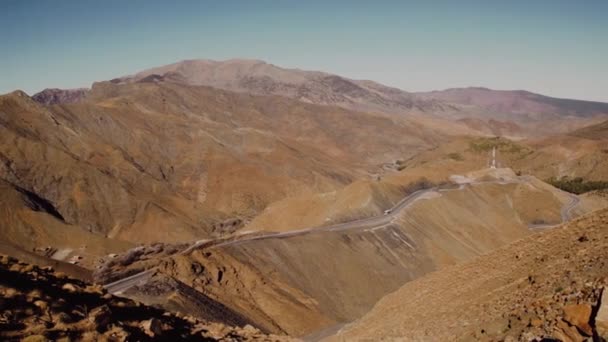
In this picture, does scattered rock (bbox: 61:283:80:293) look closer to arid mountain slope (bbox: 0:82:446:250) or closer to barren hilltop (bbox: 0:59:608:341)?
barren hilltop (bbox: 0:59:608:341)

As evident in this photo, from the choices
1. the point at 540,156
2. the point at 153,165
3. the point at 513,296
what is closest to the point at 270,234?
the point at 513,296

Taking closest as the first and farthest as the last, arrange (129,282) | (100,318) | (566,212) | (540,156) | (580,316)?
(580,316), (100,318), (129,282), (566,212), (540,156)

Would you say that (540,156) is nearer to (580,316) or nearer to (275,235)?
(275,235)

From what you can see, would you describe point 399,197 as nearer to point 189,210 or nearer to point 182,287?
point 189,210

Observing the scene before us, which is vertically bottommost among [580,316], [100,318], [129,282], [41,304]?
[129,282]

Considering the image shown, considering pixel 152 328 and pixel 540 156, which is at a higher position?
pixel 152 328

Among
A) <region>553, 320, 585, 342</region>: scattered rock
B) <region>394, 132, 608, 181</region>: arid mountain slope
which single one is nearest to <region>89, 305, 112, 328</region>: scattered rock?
<region>553, 320, 585, 342</region>: scattered rock
